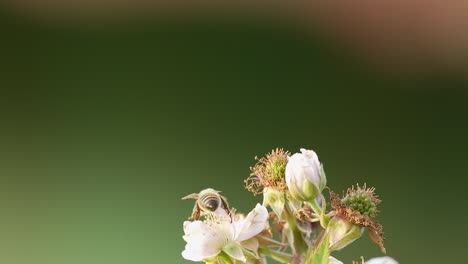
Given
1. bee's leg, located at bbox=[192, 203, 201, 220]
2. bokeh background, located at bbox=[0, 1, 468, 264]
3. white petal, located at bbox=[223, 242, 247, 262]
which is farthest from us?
bokeh background, located at bbox=[0, 1, 468, 264]

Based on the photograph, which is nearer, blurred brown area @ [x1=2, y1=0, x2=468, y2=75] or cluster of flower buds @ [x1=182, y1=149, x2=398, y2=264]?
cluster of flower buds @ [x1=182, y1=149, x2=398, y2=264]

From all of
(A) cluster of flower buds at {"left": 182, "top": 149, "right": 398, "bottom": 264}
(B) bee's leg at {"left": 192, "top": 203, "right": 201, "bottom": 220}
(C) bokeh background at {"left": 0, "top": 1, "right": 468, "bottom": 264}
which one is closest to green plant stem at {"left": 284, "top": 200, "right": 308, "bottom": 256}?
(A) cluster of flower buds at {"left": 182, "top": 149, "right": 398, "bottom": 264}

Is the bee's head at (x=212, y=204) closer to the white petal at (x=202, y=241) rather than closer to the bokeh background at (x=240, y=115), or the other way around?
the white petal at (x=202, y=241)

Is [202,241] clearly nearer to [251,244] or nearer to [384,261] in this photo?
[251,244]

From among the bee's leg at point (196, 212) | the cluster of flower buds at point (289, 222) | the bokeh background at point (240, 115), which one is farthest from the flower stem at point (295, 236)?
the bokeh background at point (240, 115)

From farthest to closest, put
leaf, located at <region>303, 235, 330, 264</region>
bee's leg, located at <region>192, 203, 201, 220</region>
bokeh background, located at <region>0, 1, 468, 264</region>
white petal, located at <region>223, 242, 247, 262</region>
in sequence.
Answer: bokeh background, located at <region>0, 1, 468, 264</region>, bee's leg, located at <region>192, 203, 201, 220</region>, white petal, located at <region>223, 242, 247, 262</region>, leaf, located at <region>303, 235, 330, 264</region>

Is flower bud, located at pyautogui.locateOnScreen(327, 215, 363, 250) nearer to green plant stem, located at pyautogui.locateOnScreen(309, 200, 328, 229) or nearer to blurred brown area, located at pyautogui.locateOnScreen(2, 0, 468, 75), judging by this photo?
green plant stem, located at pyautogui.locateOnScreen(309, 200, 328, 229)

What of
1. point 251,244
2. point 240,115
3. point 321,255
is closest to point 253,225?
point 251,244

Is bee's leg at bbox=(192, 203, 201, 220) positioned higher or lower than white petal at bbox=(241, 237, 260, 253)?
higher
